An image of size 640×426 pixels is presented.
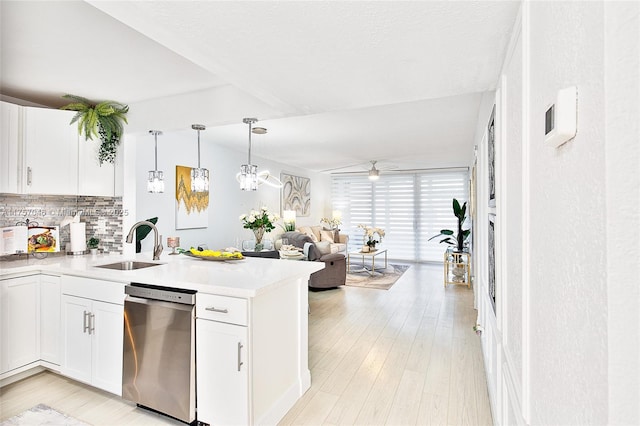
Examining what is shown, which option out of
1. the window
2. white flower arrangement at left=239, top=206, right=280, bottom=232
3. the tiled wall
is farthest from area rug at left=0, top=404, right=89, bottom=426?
the window

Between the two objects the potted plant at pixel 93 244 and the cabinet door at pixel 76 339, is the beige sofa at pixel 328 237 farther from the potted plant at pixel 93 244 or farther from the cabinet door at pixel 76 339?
the cabinet door at pixel 76 339

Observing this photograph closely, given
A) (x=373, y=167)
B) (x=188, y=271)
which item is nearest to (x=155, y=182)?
(x=188, y=271)

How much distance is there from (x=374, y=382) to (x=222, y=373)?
4.23 feet

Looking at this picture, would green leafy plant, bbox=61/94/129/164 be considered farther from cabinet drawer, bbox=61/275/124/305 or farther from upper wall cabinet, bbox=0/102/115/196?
cabinet drawer, bbox=61/275/124/305

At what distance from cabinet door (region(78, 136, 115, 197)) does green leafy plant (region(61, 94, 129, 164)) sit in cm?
5

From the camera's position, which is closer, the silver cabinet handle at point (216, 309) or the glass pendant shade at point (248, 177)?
the silver cabinet handle at point (216, 309)

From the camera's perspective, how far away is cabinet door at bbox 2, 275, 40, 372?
2.54 meters

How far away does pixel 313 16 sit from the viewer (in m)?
1.33

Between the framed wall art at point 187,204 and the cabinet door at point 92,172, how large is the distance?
4.39ft

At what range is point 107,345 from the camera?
238 centimetres

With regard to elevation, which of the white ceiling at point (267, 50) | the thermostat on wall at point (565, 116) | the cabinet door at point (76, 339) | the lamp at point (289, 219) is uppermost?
the white ceiling at point (267, 50)

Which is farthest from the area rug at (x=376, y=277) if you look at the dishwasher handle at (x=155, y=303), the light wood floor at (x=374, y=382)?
the dishwasher handle at (x=155, y=303)

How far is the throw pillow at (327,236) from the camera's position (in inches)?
317

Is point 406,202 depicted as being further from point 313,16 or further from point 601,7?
point 601,7
